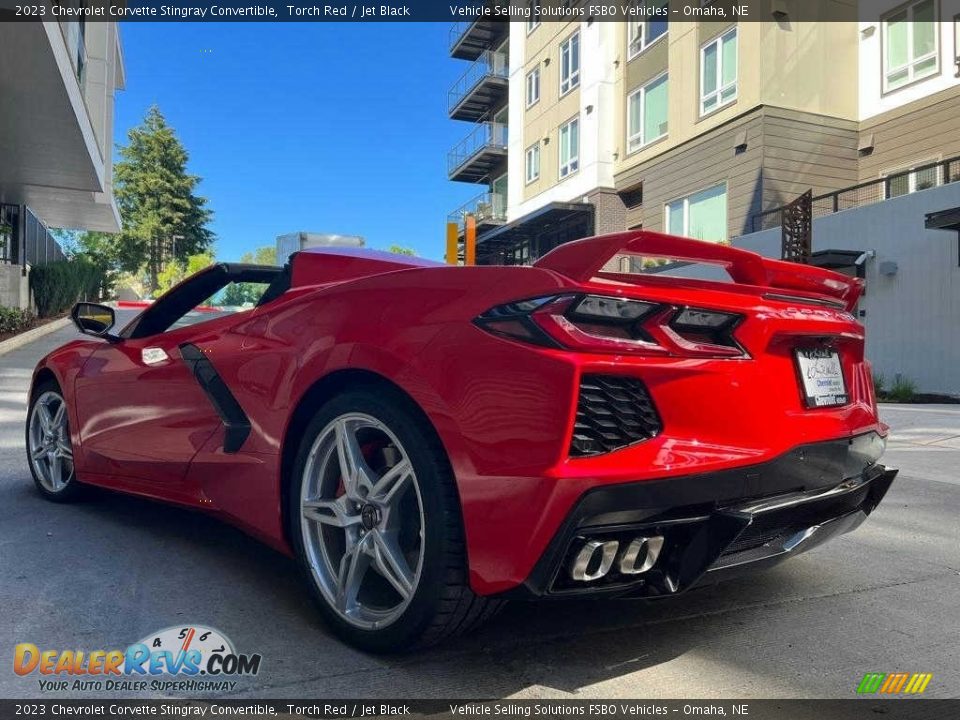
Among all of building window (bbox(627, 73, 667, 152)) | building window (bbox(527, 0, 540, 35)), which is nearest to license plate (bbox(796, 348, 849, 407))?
building window (bbox(627, 73, 667, 152))

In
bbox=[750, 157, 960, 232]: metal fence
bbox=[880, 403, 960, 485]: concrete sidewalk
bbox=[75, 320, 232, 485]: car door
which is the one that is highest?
bbox=[750, 157, 960, 232]: metal fence

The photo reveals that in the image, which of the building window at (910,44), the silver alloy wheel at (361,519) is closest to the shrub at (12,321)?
the silver alloy wheel at (361,519)

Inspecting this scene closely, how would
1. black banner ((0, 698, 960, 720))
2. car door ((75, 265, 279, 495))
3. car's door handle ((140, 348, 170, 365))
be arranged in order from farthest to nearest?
1. car's door handle ((140, 348, 170, 365))
2. car door ((75, 265, 279, 495))
3. black banner ((0, 698, 960, 720))

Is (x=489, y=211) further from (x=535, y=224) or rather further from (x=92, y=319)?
(x=92, y=319)

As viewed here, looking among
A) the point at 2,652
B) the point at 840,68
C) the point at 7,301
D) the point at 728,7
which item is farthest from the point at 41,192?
the point at 2,652

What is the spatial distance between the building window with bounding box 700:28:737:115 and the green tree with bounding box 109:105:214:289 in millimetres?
53928

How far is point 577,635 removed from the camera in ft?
8.21

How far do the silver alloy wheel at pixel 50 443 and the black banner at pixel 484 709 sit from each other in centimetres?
239

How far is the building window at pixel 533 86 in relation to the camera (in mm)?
26469

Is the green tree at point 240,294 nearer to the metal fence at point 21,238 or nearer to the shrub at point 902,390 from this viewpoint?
the shrub at point 902,390

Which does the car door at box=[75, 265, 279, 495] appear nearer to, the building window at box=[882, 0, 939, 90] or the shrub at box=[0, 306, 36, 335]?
the shrub at box=[0, 306, 36, 335]

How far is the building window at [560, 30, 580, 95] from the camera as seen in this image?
23891 millimetres

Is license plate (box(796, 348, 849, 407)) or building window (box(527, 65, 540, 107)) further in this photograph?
building window (box(527, 65, 540, 107))

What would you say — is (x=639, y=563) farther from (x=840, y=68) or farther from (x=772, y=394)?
(x=840, y=68)
